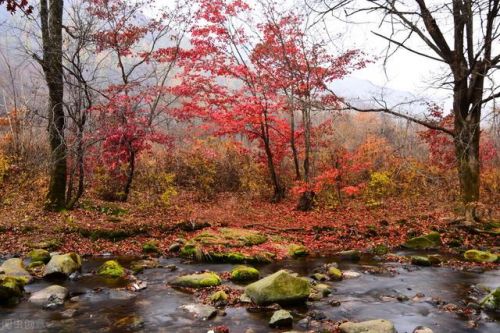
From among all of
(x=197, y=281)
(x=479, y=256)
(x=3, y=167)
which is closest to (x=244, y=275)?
(x=197, y=281)

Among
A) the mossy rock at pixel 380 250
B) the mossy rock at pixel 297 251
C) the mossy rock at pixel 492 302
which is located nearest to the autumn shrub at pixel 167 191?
the mossy rock at pixel 297 251

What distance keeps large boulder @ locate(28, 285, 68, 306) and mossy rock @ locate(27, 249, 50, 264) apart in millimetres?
2374

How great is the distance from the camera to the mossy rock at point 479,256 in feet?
33.4

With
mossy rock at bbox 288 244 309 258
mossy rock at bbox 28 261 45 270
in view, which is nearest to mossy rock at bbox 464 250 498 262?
mossy rock at bbox 288 244 309 258

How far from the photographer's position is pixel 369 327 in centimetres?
597

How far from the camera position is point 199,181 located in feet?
59.9

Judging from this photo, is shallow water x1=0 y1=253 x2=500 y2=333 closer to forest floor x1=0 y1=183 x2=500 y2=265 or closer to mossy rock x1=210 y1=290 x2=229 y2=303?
mossy rock x1=210 y1=290 x2=229 y2=303

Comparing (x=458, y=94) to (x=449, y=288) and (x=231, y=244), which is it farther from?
(x=231, y=244)

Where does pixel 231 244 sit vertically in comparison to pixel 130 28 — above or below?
below

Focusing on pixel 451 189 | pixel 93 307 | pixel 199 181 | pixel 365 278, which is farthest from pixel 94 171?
pixel 451 189

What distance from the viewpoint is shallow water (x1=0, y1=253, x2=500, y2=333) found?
631 cm

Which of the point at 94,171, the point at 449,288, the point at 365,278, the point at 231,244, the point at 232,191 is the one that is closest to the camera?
the point at 449,288

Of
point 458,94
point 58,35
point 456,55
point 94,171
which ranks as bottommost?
point 94,171

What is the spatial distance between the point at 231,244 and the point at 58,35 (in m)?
7.97
